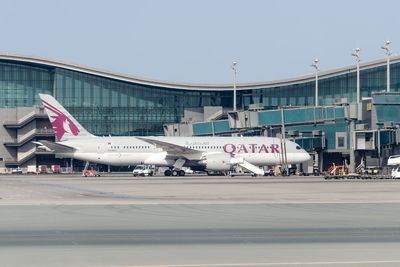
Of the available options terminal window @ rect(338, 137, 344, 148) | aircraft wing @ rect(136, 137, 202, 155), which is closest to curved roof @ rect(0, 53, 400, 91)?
terminal window @ rect(338, 137, 344, 148)

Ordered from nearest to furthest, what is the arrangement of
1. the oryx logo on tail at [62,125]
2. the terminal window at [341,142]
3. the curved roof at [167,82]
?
1. the oryx logo on tail at [62,125]
2. the terminal window at [341,142]
3. the curved roof at [167,82]

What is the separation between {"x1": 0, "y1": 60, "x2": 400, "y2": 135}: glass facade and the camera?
130m

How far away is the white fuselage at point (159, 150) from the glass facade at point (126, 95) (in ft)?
167

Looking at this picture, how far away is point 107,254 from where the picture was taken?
14867 millimetres

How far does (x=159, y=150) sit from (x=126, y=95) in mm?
55082

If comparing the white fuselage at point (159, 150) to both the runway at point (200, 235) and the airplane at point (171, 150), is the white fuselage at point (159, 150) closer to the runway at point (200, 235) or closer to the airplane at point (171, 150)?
the airplane at point (171, 150)

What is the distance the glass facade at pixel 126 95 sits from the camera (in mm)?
129500

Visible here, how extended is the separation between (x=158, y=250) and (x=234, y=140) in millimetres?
66193

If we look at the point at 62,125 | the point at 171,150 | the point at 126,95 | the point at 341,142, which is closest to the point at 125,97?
the point at 126,95

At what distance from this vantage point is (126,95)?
439 ft

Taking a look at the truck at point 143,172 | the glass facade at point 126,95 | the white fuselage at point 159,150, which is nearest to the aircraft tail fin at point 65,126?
the white fuselage at point 159,150

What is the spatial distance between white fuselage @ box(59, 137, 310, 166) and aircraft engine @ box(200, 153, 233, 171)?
2840 millimetres

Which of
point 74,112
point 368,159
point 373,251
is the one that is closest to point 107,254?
point 373,251

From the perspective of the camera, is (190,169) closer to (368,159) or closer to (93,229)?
(368,159)
